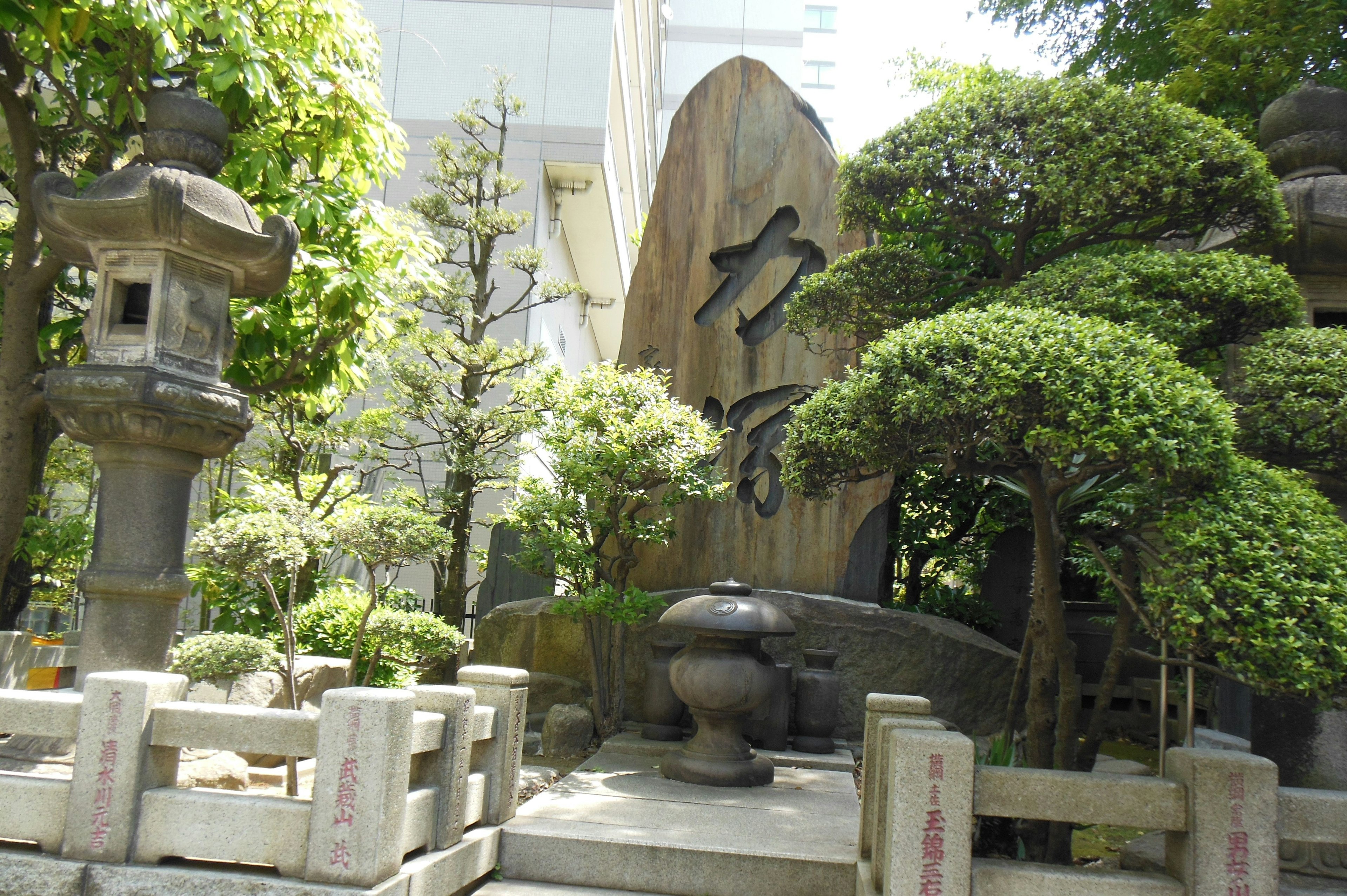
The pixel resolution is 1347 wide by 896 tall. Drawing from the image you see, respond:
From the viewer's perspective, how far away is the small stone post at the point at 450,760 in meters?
4.55

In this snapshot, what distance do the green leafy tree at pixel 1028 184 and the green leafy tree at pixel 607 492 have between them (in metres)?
1.55

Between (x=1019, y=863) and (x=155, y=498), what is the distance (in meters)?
4.74

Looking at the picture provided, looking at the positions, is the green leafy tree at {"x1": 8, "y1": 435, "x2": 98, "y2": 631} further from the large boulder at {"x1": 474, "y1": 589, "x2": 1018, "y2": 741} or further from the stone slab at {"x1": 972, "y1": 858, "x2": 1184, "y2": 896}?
the stone slab at {"x1": 972, "y1": 858, "x2": 1184, "y2": 896}

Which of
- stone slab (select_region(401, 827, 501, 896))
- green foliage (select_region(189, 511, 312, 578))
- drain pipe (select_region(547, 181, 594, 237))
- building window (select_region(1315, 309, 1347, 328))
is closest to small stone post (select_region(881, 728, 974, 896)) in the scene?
stone slab (select_region(401, 827, 501, 896))

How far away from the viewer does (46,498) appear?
36.5 feet

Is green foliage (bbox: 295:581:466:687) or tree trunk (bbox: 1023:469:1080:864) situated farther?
green foliage (bbox: 295:581:466:687)


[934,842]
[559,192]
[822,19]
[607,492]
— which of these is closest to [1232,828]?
[934,842]

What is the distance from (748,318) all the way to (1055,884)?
21.9 ft

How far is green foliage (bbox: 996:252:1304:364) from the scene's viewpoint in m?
5.23

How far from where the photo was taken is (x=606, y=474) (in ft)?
25.2

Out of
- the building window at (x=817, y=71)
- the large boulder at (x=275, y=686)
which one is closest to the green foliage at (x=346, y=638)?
the large boulder at (x=275, y=686)

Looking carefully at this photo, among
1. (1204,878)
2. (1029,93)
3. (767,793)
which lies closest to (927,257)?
(1029,93)

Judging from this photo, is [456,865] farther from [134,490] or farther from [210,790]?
[134,490]

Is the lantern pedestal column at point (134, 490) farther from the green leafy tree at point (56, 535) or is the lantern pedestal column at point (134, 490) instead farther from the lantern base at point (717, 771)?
the lantern base at point (717, 771)
